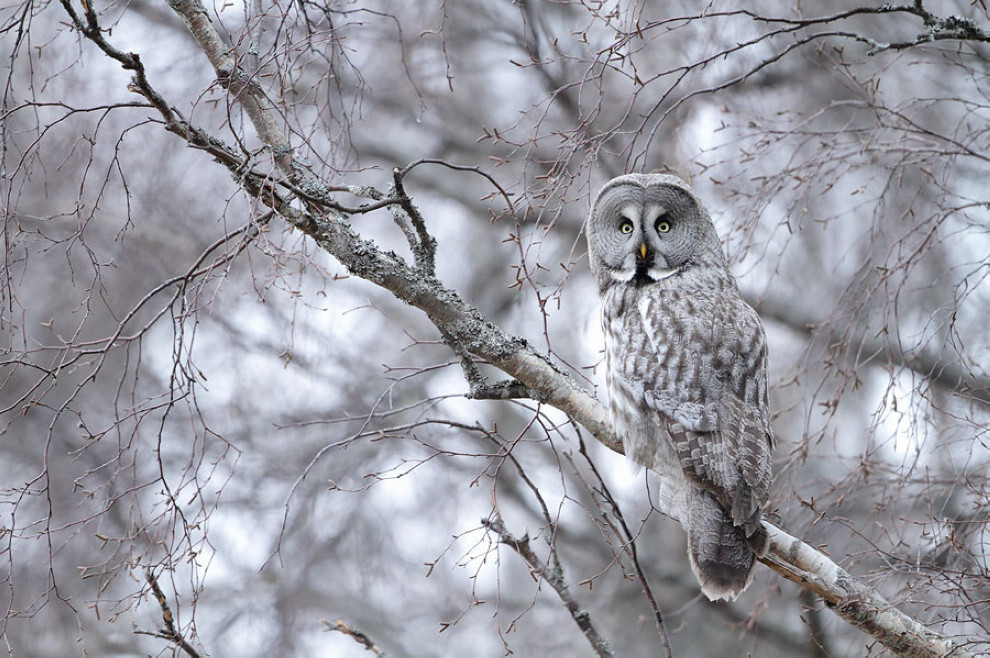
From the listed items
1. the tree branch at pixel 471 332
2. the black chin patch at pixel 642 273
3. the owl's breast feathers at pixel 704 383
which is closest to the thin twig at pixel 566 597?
the tree branch at pixel 471 332

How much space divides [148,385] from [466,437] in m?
2.82

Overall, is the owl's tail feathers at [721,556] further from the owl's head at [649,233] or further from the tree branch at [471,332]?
the owl's head at [649,233]

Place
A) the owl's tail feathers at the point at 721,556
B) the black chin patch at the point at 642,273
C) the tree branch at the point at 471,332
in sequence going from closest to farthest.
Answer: the tree branch at the point at 471,332 → the owl's tail feathers at the point at 721,556 → the black chin patch at the point at 642,273

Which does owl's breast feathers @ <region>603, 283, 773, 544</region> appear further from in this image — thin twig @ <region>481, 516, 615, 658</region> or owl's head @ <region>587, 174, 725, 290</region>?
thin twig @ <region>481, 516, 615, 658</region>

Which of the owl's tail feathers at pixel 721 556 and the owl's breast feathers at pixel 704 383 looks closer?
the owl's tail feathers at pixel 721 556

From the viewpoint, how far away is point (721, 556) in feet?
11.5

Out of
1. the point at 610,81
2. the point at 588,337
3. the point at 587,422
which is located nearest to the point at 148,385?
the point at 588,337

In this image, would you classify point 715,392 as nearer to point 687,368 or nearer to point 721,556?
point 687,368

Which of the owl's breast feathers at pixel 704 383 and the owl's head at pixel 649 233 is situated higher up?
the owl's head at pixel 649 233

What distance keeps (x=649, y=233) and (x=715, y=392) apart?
3.03 feet

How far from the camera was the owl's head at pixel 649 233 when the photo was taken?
14.7 ft

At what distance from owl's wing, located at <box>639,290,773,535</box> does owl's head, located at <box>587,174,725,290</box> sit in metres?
0.22

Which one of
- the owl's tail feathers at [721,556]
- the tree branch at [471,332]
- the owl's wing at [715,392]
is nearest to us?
the tree branch at [471,332]

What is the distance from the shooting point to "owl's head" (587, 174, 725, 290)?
14.7 feet
